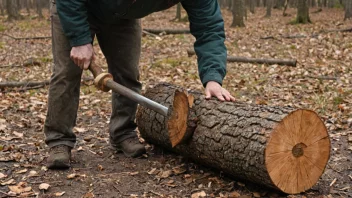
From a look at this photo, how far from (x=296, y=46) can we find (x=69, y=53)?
26.0 feet

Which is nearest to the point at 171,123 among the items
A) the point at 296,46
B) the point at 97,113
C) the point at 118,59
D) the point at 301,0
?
the point at 118,59

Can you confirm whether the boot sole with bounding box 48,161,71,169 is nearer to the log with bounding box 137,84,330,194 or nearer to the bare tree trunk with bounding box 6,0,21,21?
the log with bounding box 137,84,330,194

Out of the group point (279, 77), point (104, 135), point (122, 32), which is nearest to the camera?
point (122, 32)

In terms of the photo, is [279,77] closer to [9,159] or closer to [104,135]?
[104,135]

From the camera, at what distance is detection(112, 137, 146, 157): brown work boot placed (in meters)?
4.19

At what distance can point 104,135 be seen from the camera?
5.05m

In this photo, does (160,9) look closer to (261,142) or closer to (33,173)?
(261,142)

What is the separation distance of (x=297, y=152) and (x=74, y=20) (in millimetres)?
1986

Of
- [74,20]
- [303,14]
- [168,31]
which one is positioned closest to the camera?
[74,20]

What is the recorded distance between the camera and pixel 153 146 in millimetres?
4531

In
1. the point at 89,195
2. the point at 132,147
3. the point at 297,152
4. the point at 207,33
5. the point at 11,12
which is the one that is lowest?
the point at 89,195

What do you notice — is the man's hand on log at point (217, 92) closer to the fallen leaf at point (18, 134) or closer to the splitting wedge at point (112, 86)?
the splitting wedge at point (112, 86)

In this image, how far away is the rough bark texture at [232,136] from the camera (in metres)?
3.09

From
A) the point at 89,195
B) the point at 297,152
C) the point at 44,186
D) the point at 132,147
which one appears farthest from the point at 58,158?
the point at 297,152
